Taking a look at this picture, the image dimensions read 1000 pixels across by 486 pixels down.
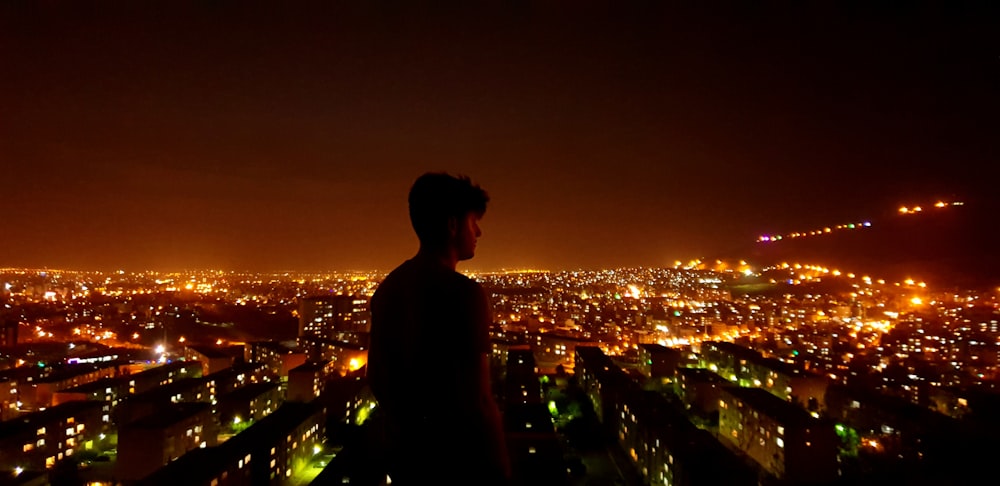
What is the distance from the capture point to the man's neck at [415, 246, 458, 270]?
0.71 metres

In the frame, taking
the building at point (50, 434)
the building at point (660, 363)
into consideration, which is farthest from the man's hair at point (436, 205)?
the building at point (660, 363)

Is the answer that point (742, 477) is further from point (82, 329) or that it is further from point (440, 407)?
point (82, 329)

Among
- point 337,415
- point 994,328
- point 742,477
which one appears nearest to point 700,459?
point 742,477

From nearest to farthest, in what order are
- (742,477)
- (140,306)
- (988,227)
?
(742,477), (988,227), (140,306)

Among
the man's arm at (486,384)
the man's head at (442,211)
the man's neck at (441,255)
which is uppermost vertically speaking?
the man's head at (442,211)

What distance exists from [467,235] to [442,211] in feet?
0.16

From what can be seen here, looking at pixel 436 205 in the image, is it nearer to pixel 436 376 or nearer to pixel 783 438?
pixel 436 376

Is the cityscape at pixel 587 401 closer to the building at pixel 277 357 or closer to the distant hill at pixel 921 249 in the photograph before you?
the building at pixel 277 357

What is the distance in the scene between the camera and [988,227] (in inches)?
881

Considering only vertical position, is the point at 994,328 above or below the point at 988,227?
below

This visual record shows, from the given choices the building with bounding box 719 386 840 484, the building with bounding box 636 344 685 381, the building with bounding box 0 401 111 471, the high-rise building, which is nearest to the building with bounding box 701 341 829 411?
the building with bounding box 636 344 685 381

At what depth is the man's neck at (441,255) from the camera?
71 centimetres

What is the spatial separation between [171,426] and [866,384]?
33.9 ft

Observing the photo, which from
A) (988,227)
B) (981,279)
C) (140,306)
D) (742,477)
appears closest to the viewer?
(742,477)
